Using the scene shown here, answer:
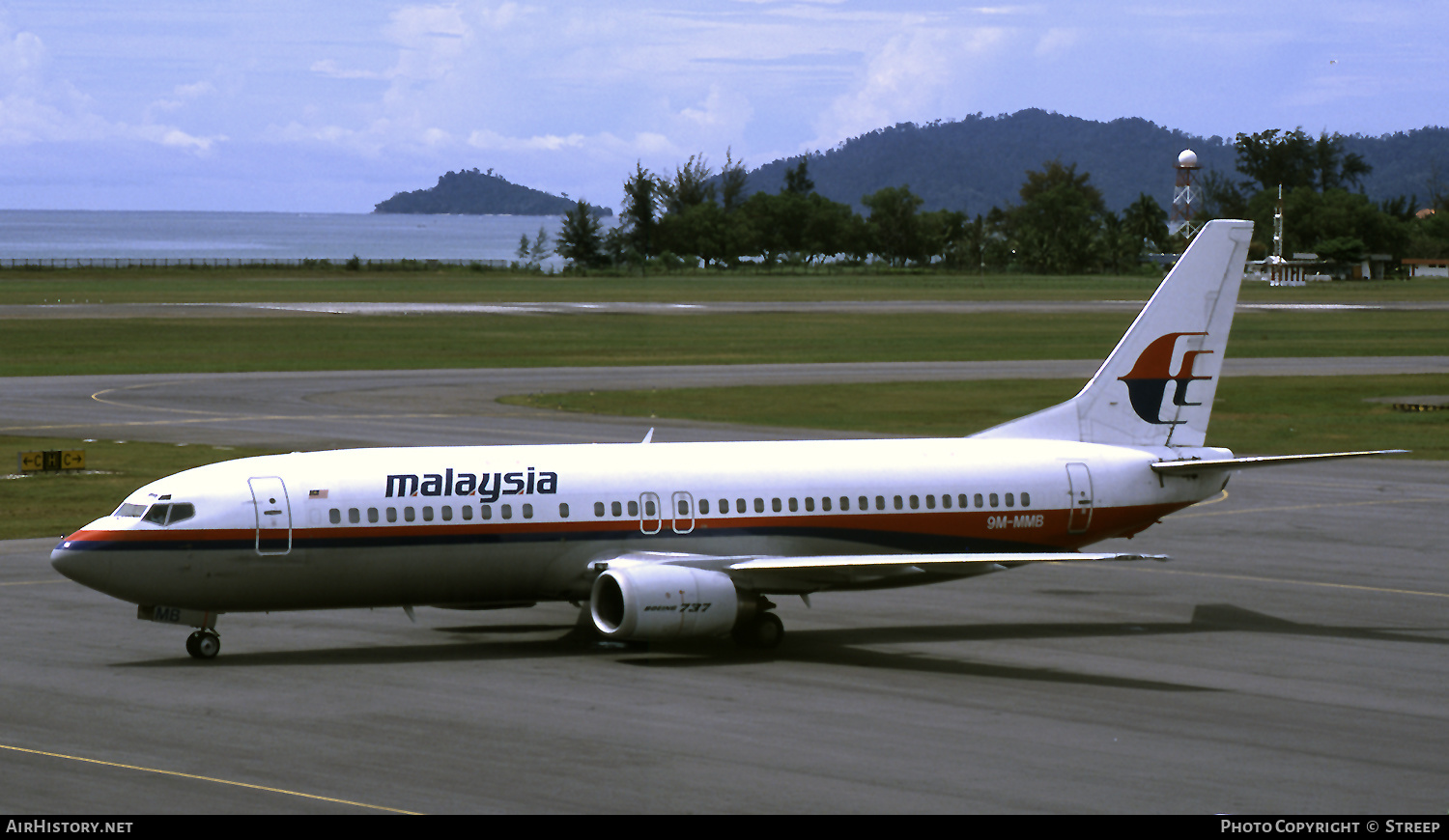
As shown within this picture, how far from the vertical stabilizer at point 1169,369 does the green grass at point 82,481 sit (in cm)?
2667

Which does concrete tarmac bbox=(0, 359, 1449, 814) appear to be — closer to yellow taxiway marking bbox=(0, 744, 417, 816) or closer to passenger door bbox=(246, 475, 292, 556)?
yellow taxiway marking bbox=(0, 744, 417, 816)

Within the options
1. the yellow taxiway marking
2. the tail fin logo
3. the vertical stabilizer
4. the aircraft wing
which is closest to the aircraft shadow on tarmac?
the aircraft wing

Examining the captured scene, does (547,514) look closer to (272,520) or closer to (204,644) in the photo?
(272,520)

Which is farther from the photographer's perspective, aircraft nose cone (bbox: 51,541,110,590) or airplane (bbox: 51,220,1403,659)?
airplane (bbox: 51,220,1403,659)

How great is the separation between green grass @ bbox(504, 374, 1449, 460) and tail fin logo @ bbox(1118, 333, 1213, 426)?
1094 inches

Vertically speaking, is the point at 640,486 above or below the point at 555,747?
above

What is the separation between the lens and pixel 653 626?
28812 millimetres

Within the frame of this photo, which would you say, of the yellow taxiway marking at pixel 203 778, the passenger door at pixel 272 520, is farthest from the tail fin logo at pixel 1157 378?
the yellow taxiway marking at pixel 203 778

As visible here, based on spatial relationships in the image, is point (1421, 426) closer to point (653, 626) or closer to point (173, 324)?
point (653, 626)

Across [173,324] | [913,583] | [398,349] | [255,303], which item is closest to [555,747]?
[913,583]

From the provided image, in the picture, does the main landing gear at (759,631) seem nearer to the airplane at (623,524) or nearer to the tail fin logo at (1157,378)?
the airplane at (623,524)

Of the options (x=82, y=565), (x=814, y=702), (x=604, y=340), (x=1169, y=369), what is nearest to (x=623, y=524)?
(x=814, y=702)

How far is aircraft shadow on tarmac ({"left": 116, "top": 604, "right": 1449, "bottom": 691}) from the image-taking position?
29.3 metres

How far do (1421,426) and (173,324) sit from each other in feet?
306
